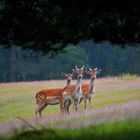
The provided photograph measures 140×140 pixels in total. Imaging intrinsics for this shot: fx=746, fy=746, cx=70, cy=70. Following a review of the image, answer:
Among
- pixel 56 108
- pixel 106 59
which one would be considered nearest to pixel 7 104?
pixel 56 108

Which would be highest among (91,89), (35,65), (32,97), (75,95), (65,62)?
(91,89)

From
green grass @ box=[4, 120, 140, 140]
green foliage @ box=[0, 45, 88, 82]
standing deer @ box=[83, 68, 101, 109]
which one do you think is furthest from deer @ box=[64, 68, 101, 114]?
green foliage @ box=[0, 45, 88, 82]

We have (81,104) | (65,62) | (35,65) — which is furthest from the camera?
(35,65)

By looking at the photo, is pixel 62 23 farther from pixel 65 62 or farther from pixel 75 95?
pixel 65 62

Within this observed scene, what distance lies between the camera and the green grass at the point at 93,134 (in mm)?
13477

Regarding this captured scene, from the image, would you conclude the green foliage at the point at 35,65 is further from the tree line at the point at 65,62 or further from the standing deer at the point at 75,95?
the standing deer at the point at 75,95

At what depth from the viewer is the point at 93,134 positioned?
13.7 m

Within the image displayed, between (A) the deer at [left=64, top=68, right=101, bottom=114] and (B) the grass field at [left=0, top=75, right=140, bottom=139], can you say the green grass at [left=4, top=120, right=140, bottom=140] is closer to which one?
(B) the grass field at [left=0, top=75, right=140, bottom=139]

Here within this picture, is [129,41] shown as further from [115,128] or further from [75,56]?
[75,56]

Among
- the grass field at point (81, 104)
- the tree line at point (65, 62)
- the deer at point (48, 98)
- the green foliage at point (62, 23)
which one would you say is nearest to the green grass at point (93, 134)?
the green foliage at point (62, 23)

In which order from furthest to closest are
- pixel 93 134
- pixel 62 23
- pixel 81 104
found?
pixel 81 104, pixel 62 23, pixel 93 134

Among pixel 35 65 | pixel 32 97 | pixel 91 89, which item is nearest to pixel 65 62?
pixel 35 65

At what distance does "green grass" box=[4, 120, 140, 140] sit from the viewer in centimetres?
1348

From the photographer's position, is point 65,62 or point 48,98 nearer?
point 48,98
